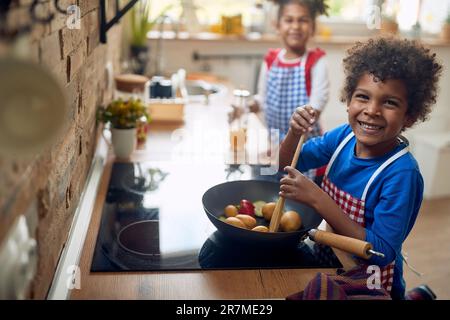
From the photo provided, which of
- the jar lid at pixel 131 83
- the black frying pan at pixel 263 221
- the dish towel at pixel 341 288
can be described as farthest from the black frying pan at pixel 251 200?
the jar lid at pixel 131 83

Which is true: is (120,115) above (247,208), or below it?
above

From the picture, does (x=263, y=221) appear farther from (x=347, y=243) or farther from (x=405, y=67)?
(x=405, y=67)

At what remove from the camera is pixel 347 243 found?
2.94ft

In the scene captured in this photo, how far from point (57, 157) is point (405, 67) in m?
0.76

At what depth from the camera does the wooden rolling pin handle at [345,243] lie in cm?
88

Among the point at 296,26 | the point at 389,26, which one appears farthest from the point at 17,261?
the point at 389,26

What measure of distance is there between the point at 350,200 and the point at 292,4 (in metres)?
1.11

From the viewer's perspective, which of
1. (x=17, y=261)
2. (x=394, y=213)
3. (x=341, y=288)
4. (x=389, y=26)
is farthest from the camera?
(x=389, y=26)

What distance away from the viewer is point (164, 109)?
1.96 meters

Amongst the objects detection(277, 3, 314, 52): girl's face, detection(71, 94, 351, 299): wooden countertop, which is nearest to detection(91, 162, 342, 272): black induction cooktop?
detection(71, 94, 351, 299): wooden countertop

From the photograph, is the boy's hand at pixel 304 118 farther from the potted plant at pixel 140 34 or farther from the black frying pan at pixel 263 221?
the potted plant at pixel 140 34

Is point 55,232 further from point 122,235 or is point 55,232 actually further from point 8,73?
point 8,73

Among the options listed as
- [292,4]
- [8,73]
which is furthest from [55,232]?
[292,4]

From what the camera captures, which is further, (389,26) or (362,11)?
(362,11)
